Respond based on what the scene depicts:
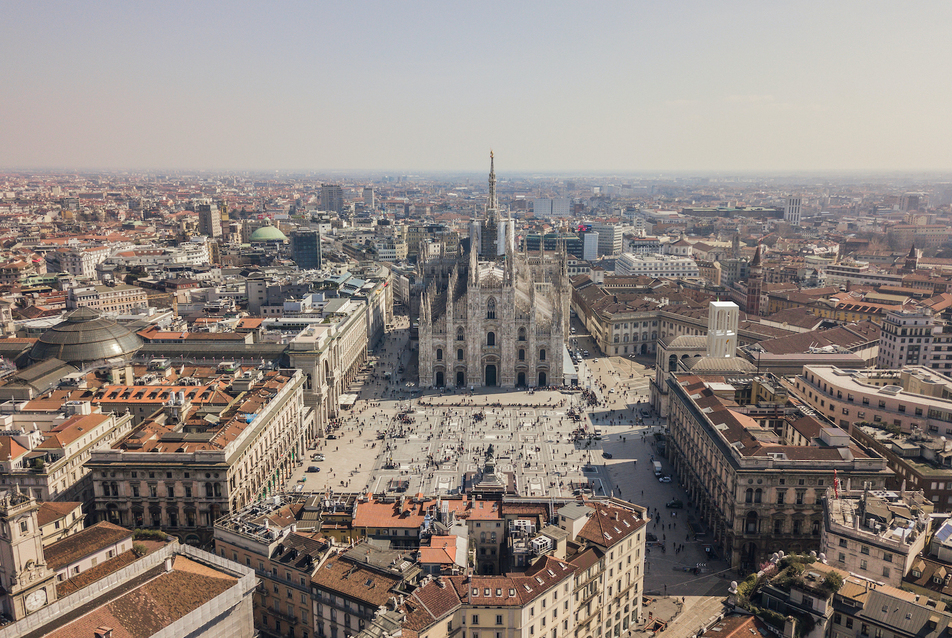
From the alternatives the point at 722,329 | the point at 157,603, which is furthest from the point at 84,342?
the point at 722,329

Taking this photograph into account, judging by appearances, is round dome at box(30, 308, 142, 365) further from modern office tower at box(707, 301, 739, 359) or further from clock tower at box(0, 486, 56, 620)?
modern office tower at box(707, 301, 739, 359)

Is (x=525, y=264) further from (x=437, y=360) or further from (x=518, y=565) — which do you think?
(x=518, y=565)

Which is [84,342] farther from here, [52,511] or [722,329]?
[722,329]

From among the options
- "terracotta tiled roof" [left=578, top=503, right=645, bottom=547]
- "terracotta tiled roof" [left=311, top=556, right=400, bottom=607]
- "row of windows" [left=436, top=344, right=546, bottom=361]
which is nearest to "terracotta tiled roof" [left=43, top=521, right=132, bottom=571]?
"terracotta tiled roof" [left=311, top=556, right=400, bottom=607]

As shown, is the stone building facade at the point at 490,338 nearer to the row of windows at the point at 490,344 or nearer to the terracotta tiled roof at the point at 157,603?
the row of windows at the point at 490,344

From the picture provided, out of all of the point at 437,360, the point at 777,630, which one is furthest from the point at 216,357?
the point at 777,630

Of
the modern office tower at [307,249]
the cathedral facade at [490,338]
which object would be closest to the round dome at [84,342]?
the cathedral facade at [490,338]
